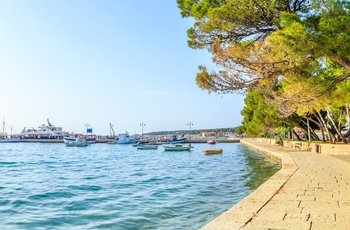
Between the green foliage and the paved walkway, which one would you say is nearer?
the paved walkway

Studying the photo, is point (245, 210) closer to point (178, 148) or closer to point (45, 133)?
point (178, 148)

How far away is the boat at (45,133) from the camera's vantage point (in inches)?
3386

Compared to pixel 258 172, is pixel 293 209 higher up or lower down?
higher up

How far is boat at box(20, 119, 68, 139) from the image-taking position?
86.0m

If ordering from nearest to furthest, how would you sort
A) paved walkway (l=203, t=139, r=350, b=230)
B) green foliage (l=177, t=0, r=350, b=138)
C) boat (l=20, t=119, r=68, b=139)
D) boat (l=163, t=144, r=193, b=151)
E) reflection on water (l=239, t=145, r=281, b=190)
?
1. paved walkway (l=203, t=139, r=350, b=230)
2. green foliage (l=177, t=0, r=350, b=138)
3. reflection on water (l=239, t=145, r=281, b=190)
4. boat (l=163, t=144, r=193, b=151)
5. boat (l=20, t=119, r=68, b=139)

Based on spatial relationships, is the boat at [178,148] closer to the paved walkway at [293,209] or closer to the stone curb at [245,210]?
A: the paved walkway at [293,209]

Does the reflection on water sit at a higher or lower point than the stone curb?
lower

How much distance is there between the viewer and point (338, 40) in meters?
7.99

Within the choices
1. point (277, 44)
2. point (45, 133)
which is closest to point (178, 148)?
point (277, 44)

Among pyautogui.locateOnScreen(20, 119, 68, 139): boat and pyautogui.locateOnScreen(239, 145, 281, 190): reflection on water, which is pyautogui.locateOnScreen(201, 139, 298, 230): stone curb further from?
pyautogui.locateOnScreen(20, 119, 68, 139): boat

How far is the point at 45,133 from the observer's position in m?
86.8

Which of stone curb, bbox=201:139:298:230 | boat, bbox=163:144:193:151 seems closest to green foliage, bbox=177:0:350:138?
stone curb, bbox=201:139:298:230

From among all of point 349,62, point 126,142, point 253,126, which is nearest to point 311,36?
point 349,62

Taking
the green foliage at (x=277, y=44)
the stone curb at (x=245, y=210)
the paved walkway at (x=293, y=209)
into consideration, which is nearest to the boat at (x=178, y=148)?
the green foliage at (x=277, y=44)
